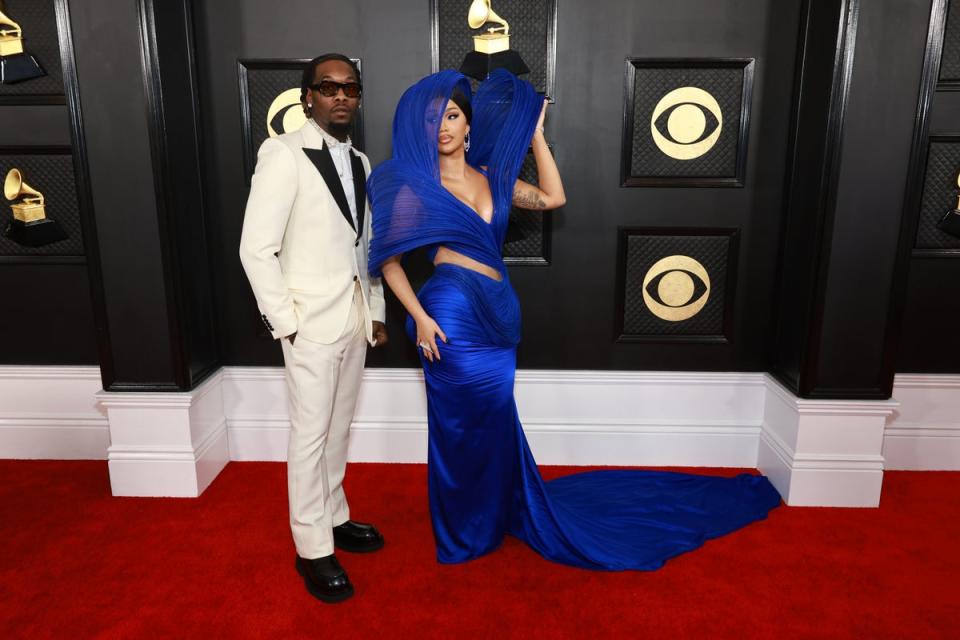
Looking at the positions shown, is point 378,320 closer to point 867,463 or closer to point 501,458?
point 501,458

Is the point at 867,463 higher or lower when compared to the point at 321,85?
lower

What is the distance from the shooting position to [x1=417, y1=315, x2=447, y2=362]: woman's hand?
2432mm

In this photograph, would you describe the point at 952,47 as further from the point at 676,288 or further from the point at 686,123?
the point at 676,288

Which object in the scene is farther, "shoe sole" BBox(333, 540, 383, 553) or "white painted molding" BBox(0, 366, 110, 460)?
"white painted molding" BBox(0, 366, 110, 460)

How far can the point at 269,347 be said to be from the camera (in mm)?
3400

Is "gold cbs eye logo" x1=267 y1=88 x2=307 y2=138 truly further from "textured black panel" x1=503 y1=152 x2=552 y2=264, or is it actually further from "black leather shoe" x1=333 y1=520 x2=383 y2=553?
"black leather shoe" x1=333 y1=520 x2=383 y2=553

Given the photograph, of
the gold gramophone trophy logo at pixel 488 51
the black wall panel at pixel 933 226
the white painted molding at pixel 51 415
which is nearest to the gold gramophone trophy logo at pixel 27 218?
the white painted molding at pixel 51 415

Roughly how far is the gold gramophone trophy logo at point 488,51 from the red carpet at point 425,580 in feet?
6.33

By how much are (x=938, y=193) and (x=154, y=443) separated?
383cm

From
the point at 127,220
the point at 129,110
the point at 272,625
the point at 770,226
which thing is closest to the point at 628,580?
the point at 272,625

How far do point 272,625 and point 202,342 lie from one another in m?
1.48

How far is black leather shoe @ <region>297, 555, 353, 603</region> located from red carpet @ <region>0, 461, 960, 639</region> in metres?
0.04

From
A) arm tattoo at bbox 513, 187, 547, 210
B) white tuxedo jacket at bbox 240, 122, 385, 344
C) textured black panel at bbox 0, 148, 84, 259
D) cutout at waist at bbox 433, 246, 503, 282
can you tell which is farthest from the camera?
textured black panel at bbox 0, 148, 84, 259

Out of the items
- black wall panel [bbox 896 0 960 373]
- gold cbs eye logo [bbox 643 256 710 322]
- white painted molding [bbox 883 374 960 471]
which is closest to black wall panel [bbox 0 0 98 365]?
gold cbs eye logo [bbox 643 256 710 322]
